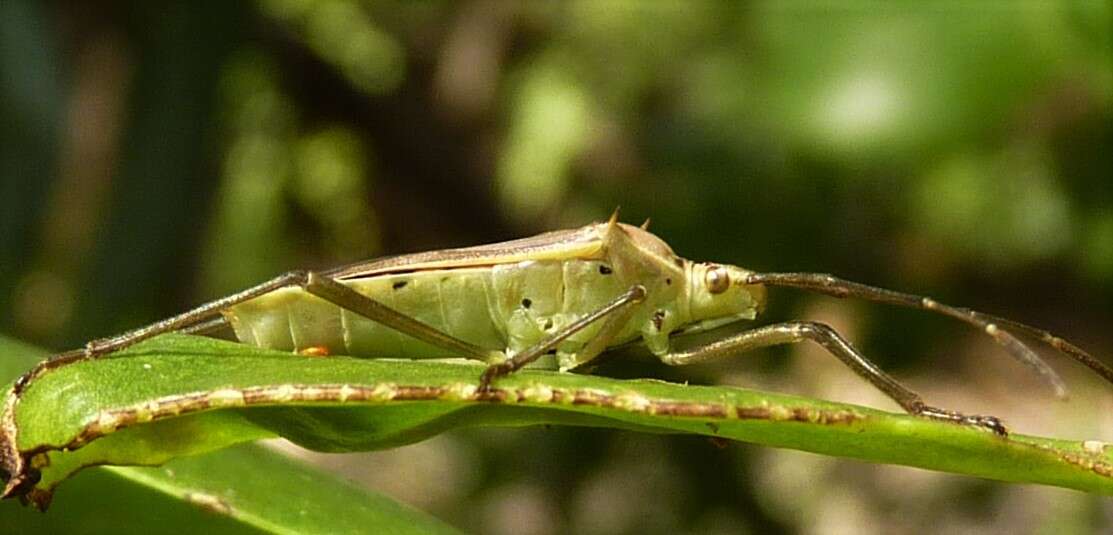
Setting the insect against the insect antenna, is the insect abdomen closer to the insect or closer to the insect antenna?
the insect

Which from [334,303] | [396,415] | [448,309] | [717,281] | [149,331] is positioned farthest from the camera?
[717,281]

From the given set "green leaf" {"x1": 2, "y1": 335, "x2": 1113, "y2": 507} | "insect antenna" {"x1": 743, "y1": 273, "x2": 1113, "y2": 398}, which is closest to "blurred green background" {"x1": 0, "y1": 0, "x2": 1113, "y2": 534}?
"insect antenna" {"x1": 743, "y1": 273, "x2": 1113, "y2": 398}

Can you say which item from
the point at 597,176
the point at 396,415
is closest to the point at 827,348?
the point at 396,415

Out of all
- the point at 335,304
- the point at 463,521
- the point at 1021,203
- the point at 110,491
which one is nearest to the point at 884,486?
the point at 1021,203

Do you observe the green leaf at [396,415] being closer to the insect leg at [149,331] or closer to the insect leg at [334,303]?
the insect leg at [149,331]

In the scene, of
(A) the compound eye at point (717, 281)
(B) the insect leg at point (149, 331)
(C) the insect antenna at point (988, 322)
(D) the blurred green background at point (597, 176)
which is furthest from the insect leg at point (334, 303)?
(D) the blurred green background at point (597, 176)

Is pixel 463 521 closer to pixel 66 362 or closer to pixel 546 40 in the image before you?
pixel 546 40

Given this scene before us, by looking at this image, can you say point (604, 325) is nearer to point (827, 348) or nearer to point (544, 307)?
point (544, 307)

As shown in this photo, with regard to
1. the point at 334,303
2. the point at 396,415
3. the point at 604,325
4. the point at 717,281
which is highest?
the point at 717,281
